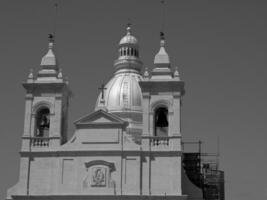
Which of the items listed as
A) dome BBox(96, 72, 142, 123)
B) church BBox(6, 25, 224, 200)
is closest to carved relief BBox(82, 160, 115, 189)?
church BBox(6, 25, 224, 200)

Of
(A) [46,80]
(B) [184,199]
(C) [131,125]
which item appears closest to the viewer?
(B) [184,199]

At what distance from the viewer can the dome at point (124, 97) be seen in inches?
2074

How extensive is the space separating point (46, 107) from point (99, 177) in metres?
6.01

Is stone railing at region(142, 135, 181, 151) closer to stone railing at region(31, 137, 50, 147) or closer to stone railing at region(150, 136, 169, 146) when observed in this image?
stone railing at region(150, 136, 169, 146)

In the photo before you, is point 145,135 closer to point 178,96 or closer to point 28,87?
point 178,96

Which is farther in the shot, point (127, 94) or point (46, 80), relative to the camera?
point (127, 94)

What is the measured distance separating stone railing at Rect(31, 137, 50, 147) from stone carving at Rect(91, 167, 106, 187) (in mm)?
3828

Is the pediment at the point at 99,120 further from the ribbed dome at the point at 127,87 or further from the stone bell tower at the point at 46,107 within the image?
the ribbed dome at the point at 127,87

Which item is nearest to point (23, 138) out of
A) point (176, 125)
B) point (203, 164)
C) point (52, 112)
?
point (52, 112)

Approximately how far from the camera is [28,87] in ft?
142

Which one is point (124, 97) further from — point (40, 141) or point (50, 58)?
point (40, 141)

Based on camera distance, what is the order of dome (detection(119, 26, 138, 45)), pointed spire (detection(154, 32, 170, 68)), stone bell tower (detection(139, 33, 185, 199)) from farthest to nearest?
dome (detection(119, 26, 138, 45))
pointed spire (detection(154, 32, 170, 68))
stone bell tower (detection(139, 33, 185, 199))

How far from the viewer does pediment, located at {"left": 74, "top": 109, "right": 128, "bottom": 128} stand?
41.4 metres

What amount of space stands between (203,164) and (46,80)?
17.0 m
